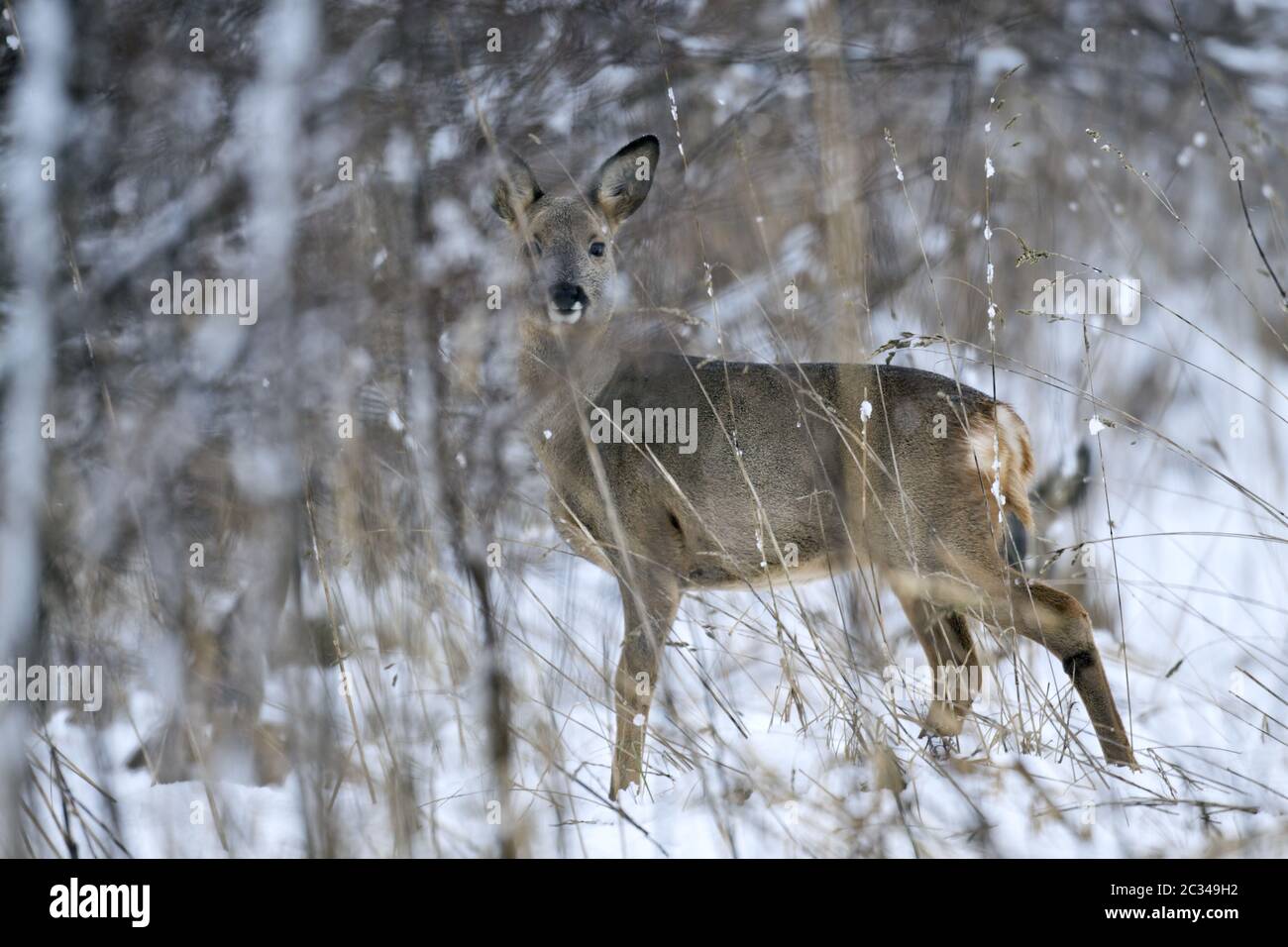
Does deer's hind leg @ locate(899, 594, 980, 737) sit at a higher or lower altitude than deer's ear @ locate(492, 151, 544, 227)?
lower

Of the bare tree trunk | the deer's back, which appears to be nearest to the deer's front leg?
the deer's back

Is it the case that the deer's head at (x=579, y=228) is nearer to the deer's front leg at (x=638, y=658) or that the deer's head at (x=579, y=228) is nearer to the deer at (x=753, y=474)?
the deer at (x=753, y=474)

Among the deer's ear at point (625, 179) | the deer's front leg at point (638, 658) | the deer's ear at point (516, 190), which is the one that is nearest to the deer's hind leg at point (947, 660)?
the deer's front leg at point (638, 658)

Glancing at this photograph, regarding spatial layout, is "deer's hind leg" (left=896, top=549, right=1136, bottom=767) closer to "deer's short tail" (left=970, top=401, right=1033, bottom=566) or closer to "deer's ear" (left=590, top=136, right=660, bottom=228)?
"deer's short tail" (left=970, top=401, right=1033, bottom=566)

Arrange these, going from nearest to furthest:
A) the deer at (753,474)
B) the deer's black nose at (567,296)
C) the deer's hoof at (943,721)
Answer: the deer's hoof at (943,721) < the deer at (753,474) < the deer's black nose at (567,296)

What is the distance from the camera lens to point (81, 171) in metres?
4.96

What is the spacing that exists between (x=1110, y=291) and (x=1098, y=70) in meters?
1.20

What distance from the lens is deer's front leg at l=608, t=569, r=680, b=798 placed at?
11.8 feet

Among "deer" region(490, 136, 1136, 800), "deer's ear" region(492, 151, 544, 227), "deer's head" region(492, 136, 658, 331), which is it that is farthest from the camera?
"deer's ear" region(492, 151, 544, 227)

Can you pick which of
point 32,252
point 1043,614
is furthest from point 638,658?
point 32,252

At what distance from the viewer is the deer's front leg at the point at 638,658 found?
360 centimetres

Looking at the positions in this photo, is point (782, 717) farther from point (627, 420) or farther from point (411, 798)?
point (411, 798)

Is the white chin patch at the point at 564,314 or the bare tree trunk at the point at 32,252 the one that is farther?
the white chin patch at the point at 564,314

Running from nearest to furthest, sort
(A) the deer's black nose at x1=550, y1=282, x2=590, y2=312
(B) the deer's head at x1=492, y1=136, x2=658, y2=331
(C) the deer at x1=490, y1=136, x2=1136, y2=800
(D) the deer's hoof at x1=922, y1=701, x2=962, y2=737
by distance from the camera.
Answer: (D) the deer's hoof at x1=922, y1=701, x2=962, y2=737 → (C) the deer at x1=490, y1=136, x2=1136, y2=800 → (A) the deer's black nose at x1=550, y1=282, x2=590, y2=312 → (B) the deer's head at x1=492, y1=136, x2=658, y2=331
